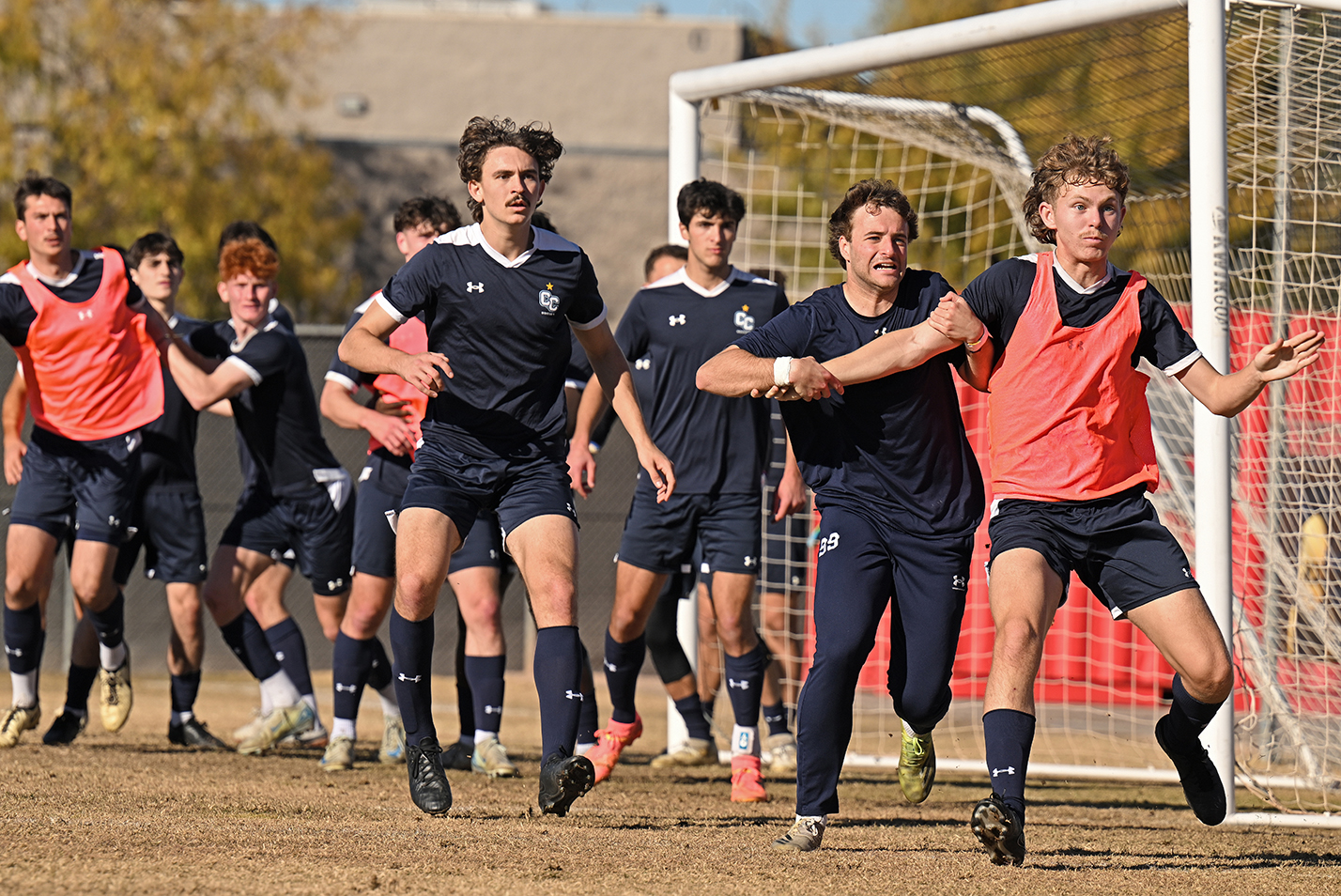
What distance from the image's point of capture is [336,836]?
4773 millimetres

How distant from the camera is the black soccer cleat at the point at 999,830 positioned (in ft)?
14.4

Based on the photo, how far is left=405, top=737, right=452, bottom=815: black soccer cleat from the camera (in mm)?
5141

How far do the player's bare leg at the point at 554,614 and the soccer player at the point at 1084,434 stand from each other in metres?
1.25

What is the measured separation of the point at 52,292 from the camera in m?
7.30

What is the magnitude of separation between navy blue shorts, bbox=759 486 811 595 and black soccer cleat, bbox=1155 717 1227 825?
283cm

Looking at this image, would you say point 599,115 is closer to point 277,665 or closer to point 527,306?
point 277,665

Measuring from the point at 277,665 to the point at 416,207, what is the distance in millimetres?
2503

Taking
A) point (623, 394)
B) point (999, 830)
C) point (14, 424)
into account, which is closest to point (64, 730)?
point (14, 424)

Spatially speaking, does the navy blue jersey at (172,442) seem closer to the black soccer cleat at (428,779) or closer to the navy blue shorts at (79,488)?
the navy blue shorts at (79,488)

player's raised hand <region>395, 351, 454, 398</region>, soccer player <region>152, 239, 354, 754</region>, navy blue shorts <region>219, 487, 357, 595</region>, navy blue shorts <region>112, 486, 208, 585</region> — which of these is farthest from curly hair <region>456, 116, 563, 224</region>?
navy blue shorts <region>112, 486, 208, 585</region>

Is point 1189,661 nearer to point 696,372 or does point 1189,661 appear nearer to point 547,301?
point 547,301

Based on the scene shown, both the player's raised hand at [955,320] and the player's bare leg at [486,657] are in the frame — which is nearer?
the player's raised hand at [955,320]

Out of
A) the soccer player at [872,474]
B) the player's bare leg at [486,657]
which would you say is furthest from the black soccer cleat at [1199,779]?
the player's bare leg at [486,657]

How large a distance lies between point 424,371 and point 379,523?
2.15m
